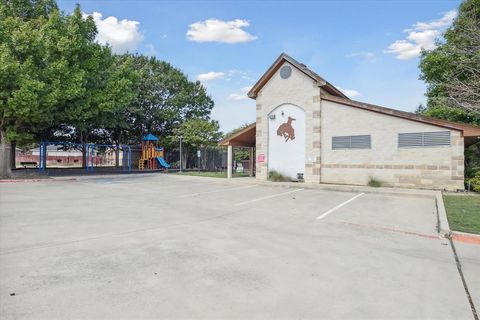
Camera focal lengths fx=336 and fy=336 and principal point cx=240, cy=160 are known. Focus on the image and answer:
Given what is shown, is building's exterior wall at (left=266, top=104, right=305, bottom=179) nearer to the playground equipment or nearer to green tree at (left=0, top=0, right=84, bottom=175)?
green tree at (left=0, top=0, right=84, bottom=175)

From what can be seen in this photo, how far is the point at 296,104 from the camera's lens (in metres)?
20.5

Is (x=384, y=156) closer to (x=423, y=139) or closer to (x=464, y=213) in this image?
(x=423, y=139)

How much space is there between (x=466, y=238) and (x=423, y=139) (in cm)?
1066

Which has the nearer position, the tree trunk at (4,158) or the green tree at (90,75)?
the tree trunk at (4,158)

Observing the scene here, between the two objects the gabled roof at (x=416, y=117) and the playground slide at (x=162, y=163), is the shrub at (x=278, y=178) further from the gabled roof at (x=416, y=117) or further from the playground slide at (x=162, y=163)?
the playground slide at (x=162, y=163)

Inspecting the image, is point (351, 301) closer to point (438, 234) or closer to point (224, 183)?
point (438, 234)

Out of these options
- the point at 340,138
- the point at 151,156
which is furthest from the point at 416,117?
→ the point at 151,156

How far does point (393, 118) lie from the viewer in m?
17.3

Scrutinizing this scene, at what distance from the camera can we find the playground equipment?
35969mm

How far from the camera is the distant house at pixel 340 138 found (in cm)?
1620

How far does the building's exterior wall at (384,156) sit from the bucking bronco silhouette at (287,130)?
1.98m

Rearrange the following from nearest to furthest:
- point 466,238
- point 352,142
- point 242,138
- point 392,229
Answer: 1. point 466,238
2. point 392,229
3. point 352,142
4. point 242,138

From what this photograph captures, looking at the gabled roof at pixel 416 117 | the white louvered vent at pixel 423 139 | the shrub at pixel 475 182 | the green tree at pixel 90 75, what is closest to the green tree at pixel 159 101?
the green tree at pixel 90 75

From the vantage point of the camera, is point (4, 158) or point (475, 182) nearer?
point (475, 182)
